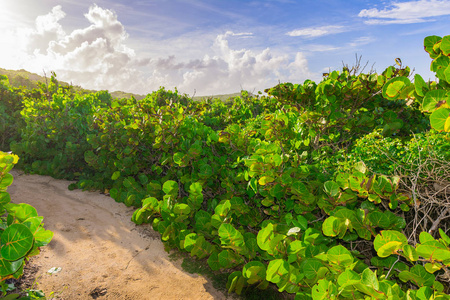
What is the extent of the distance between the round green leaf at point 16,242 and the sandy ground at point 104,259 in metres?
1.76

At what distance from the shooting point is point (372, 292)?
158 centimetres

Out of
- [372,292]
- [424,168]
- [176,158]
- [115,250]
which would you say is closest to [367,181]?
[424,168]

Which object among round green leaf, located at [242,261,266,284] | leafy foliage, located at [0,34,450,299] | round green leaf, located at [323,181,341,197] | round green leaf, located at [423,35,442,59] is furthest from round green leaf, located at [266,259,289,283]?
round green leaf, located at [423,35,442,59]

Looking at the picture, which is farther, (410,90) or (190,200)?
(190,200)

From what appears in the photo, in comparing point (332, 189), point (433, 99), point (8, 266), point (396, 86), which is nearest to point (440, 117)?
point (433, 99)

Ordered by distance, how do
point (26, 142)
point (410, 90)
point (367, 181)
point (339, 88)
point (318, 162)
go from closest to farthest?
1. point (410, 90)
2. point (367, 181)
3. point (318, 162)
4. point (339, 88)
5. point (26, 142)

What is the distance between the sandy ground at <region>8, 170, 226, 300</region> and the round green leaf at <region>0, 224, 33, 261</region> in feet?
5.76

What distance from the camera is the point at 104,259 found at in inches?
134

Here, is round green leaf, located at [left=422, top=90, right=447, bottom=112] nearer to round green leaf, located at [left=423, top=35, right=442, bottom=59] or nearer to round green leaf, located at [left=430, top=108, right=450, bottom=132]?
round green leaf, located at [left=430, top=108, right=450, bottom=132]

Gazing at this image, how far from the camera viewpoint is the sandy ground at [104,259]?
9.52ft

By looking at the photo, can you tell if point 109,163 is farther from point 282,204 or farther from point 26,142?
point 282,204

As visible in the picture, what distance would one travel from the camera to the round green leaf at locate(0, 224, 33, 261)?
139 centimetres

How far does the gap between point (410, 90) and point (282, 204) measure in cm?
201

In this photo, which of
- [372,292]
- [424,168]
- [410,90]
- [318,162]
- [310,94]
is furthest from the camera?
[310,94]
